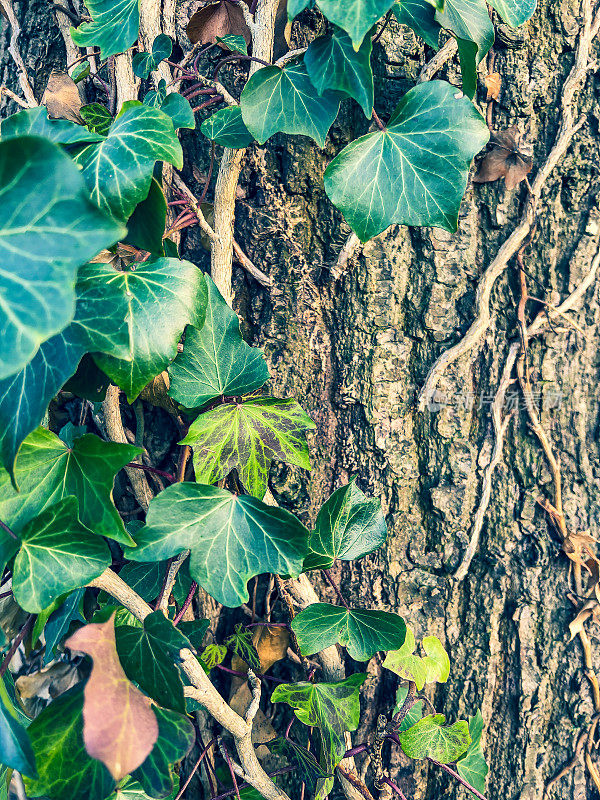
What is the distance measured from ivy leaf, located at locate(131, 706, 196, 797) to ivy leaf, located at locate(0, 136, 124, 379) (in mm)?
465

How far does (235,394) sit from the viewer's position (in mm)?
746

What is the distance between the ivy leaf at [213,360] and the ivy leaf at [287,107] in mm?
210

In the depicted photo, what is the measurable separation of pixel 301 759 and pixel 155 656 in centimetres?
32

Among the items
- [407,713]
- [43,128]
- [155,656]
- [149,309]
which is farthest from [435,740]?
→ [43,128]

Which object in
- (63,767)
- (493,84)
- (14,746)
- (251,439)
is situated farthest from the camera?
(493,84)

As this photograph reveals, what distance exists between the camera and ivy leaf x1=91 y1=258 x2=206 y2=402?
604 millimetres

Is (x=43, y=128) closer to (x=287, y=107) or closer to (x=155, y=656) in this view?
(x=287, y=107)

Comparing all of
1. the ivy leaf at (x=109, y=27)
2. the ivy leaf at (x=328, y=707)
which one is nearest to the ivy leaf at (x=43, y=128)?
the ivy leaf at (x=109, y=27)

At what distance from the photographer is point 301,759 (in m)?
0.81

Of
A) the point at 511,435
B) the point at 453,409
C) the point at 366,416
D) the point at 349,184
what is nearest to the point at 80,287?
the point at 349,184

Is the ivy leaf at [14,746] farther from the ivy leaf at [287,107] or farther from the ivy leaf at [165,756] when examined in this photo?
the ivy leaf at [287,107]

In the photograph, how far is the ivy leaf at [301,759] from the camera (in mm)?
790

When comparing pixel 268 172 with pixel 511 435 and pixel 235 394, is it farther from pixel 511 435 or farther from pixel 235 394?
pixel 511 435

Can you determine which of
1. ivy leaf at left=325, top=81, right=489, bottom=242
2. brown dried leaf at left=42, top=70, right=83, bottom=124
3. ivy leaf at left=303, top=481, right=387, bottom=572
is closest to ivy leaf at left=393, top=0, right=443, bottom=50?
ivy leaf at left=325, top=81, right=489, bottom=242
